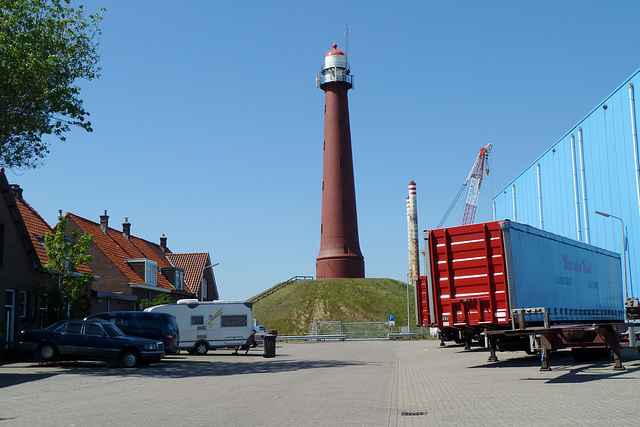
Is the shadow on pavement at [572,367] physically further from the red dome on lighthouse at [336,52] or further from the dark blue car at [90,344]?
Answer: the red dome on lighthouse at [336,52]

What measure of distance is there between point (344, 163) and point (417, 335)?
60.5 ft

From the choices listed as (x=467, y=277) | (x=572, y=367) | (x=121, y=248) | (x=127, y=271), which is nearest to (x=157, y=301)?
(x=127, y=271)

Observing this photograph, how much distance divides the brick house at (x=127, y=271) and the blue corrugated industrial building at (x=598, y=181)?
29.1 metres

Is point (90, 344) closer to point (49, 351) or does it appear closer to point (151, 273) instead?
point (49, 351)

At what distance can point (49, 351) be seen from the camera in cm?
2395

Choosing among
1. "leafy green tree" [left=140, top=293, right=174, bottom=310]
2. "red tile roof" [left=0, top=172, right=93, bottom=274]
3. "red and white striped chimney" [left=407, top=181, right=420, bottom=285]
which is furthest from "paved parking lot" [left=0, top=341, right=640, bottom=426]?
Answer: "red and white striped chimney" [left=407, top=181, right=420, bottom=285]

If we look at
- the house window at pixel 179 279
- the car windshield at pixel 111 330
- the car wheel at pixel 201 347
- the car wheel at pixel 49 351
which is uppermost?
the house window at pixel 179 279

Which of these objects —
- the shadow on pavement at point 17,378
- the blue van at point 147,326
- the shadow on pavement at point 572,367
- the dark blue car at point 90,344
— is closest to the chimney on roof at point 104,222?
the blue van at point 147,326

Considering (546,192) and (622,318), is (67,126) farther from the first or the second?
(546,192)

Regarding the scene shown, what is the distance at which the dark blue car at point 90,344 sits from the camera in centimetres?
2353

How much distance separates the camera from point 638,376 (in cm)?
1593

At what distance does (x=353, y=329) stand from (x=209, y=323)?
35349 mm

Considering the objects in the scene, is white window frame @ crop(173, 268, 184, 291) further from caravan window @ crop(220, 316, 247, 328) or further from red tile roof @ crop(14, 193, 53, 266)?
caravan window @ crop(220, 316, 247, 328)

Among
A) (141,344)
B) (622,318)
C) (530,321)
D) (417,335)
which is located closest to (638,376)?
(530,321)
